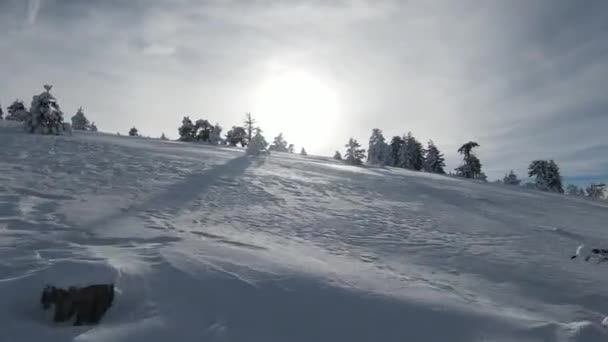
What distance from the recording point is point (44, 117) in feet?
72.7

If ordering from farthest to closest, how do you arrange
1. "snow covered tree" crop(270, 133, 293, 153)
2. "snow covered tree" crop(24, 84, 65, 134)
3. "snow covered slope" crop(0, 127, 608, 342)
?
1. "snow covered tree" crop(270, 133, 293, 153)
2. "snow covered tree" crop(24, 84, 65, 134)
3. "snow covered slope" crop(0, 127, 608, 342)

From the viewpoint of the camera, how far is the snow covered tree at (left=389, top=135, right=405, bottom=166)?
60362 millimetres

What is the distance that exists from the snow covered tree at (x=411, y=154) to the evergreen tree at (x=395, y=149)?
49.7 inches

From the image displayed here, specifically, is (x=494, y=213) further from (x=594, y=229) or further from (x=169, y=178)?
(x=169, y=178)

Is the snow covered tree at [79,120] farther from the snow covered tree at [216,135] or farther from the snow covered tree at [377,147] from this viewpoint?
the snow covered tree at [377,147]

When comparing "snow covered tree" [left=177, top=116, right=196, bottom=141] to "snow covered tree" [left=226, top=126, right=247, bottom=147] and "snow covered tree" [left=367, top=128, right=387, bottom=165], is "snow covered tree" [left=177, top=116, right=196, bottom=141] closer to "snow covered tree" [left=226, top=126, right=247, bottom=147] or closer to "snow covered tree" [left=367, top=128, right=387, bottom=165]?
"snow covered tree" [left=226, top=126, right=247, bottom=147]

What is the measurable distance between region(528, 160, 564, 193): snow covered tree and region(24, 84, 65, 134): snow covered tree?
5550cm

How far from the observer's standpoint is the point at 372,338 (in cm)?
437

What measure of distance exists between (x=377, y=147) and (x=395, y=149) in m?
5.30

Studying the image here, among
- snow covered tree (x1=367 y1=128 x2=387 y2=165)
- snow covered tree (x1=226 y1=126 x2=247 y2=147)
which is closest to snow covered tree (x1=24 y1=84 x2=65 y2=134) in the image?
snow covered tree (x1=226 y1=126 x2=247 y2=147)

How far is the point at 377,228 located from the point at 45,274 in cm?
815

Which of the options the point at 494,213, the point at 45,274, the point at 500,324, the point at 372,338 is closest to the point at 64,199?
the point at 45,274

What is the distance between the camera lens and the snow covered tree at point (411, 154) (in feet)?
191

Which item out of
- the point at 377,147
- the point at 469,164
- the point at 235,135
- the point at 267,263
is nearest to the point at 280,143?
the point at 235,135
